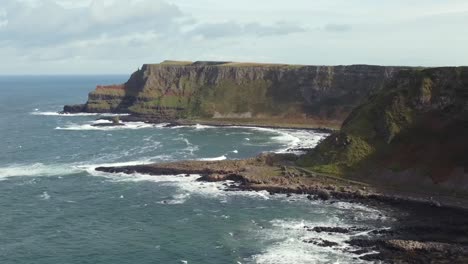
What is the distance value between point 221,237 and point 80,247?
20006mm

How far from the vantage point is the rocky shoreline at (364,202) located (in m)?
71.6

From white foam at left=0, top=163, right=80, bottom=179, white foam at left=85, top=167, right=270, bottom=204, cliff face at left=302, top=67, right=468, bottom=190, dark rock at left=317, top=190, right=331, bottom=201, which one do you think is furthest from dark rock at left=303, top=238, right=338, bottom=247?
white foam at left=0, top=163, right=80, bottom=179

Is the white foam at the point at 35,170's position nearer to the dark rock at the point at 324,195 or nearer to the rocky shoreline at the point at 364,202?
the rocky shoreline at the point at 364,202

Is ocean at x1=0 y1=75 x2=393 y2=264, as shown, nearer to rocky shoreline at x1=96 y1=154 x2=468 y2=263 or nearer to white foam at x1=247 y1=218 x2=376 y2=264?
white foam at x1=247 y1=218 x2=376 y2=264

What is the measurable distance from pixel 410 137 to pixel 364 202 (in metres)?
24.4

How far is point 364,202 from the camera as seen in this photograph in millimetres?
97438

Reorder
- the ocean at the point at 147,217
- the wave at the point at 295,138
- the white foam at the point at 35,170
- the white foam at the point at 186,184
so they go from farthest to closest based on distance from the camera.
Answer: the wave at the point at 295,138 < the white foam at the point at 35,170 < the white foam at the point at 186,184 < the ocean at the point at 147,217

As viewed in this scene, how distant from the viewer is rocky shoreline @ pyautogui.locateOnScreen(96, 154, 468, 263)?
7156 centimetres

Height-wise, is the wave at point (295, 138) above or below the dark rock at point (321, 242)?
above

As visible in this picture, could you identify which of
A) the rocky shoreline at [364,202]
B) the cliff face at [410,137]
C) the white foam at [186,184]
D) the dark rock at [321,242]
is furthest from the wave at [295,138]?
the dark rock at [321,242]

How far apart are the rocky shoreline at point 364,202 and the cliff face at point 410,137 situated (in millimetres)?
7189

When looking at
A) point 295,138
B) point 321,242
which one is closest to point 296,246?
point 321,242

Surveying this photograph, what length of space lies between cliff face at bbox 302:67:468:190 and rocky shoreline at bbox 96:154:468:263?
7.19 meters

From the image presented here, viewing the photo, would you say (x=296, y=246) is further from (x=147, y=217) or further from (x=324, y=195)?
(x=147, y=217)
